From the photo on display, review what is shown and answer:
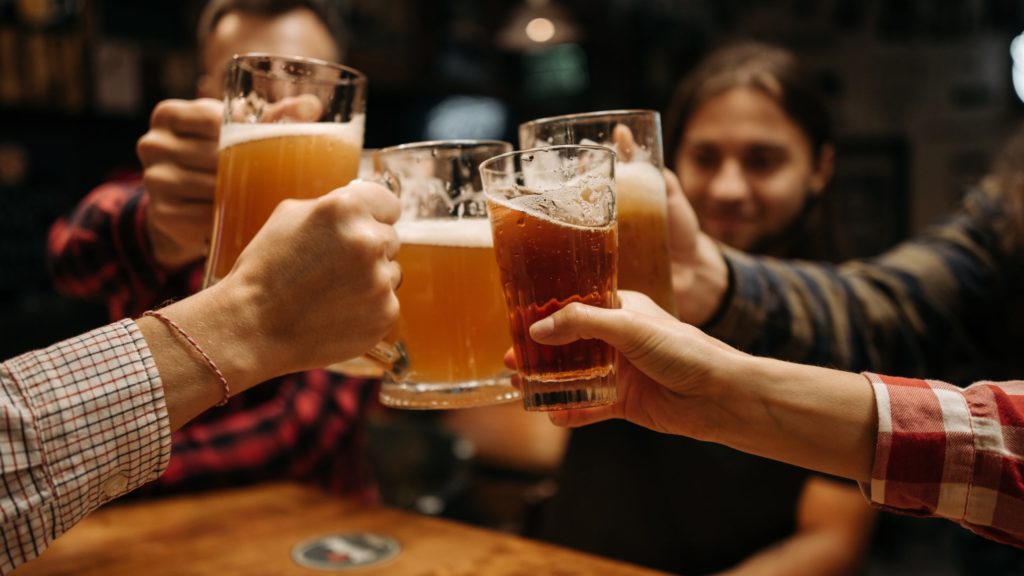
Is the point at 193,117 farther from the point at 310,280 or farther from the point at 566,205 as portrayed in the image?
the point at 566,205

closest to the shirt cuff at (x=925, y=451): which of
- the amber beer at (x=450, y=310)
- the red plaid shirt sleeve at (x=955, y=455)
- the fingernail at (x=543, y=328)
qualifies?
the red plaid shirt sleeve at (x=955, y=455)

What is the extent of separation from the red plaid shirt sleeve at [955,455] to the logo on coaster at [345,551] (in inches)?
31.1

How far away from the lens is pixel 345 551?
4.30 feet

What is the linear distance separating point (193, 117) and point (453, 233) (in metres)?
0.49

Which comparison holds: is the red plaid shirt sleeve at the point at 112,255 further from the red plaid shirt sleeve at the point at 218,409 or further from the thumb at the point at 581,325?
the thumb at the point at 581,325

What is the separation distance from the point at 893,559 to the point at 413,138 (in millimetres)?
4368

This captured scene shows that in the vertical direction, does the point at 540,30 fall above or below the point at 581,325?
above

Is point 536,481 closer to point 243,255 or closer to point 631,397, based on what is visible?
point 631,397

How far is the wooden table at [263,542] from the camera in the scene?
4.02 feet

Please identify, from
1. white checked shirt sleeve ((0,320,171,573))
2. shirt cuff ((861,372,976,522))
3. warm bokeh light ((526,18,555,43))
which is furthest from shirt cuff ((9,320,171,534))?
warm bokeh light ((526,18,555,43))

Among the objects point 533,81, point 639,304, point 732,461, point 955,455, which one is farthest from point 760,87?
point 533,81

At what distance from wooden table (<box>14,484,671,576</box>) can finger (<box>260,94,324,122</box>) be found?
0.70m

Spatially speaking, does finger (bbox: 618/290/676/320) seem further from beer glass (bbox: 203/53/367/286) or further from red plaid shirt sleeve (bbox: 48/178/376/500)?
red plaid shirt sleeve (bbox: 48/178/376/500)

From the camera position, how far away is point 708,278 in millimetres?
1481
